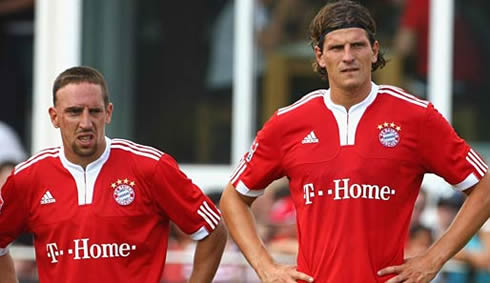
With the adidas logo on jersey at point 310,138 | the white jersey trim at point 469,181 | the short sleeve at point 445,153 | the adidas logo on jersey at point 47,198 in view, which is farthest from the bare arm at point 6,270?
the white jersey trim at point 469,181

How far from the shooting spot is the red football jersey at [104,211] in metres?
6.14

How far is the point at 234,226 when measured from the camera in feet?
20.3

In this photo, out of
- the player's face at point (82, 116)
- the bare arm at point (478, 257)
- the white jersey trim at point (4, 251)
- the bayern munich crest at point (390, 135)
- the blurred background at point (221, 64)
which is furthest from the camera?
the blurred background at point (221, 64)

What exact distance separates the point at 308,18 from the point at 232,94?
35.0 inches

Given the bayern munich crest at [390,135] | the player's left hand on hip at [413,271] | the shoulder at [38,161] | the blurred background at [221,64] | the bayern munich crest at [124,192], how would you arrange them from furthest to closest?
the blurred background at [221,64] → the shoulder at [38,161] → the bayern munich crest at [124,192] → the bayern munich crest at [390,135] → the player's left hand on hip at [413,271]

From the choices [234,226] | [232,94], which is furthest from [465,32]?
[234,226]

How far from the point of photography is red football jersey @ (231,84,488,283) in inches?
→ 228

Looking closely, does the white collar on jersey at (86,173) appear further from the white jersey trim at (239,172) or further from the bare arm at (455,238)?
the bare arm at (455,238)

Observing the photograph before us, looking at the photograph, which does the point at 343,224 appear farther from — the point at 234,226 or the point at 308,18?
the point at 308,18

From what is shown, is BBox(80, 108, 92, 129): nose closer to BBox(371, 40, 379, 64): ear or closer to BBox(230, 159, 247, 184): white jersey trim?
BBox(230, 159, 247, 184): white jersey trim

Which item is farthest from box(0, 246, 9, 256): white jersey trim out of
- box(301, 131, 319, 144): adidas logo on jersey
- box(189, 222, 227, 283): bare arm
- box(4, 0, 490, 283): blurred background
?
box(4, 0, 490, 283): blurred background

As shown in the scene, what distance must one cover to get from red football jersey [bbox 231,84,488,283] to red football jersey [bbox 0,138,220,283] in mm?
606

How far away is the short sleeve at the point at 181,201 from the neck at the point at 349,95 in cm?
84

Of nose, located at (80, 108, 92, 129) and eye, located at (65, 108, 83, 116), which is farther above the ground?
eye, located at (65, 108, 83, 116)
